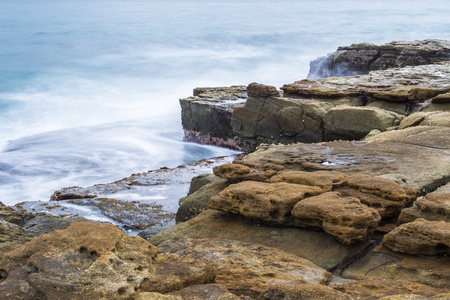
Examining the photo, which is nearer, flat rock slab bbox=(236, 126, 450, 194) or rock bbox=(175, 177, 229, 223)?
flat rock slab bbox=(236, 126, 450, 194)

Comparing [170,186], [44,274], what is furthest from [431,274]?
[170,186]

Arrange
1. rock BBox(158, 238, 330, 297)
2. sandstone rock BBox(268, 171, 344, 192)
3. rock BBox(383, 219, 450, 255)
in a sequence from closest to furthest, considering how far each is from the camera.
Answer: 1. rock BBox(158, 238, 330, 297)
2. rock BBox(383, 219, 450, 255)
3. sandstone rock BBox(268, 171, 344, 192)

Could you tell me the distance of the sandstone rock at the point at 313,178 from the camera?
4812 millimetres

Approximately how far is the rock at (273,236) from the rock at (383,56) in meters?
16.4

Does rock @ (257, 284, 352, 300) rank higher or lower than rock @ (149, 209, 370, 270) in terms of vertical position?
higher

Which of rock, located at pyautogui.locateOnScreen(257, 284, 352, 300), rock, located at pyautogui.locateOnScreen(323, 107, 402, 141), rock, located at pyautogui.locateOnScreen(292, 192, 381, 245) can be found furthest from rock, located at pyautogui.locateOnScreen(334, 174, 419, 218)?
rock, located at pyautogui.locateOnScreen(323, 107, 402, 141)

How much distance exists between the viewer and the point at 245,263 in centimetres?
346

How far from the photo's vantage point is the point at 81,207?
8461 mm

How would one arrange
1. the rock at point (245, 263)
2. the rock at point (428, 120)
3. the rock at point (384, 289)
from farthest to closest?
the rock at point (428, 120), the rock at point (245, 263), the rock at point (384, 289)

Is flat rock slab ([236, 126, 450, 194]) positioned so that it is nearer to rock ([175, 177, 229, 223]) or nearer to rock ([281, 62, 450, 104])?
rock ([175, 177, 229, 223])

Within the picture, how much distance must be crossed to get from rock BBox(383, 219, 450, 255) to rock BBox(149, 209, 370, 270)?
34 centimetres

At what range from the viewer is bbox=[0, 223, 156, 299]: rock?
2.75m

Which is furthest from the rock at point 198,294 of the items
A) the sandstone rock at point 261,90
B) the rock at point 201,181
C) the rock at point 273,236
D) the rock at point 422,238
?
the sandstone rock at point 261,90

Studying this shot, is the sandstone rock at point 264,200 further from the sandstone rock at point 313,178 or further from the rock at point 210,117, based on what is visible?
the rock at point 210,117
